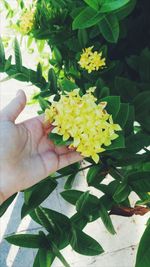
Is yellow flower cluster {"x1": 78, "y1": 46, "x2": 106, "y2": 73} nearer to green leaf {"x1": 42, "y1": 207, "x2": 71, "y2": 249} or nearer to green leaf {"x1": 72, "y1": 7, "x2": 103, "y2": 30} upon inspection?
green leaf {"x1": 72, "y1": 7, "x2": 103, "y2": 30}

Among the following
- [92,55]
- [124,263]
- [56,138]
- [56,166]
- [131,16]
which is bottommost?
[124,263]

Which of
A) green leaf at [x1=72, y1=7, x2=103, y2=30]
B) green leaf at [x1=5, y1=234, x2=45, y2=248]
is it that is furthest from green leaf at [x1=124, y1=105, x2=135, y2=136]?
green leaf at [x1=5, y1=234, x2=45, y2=248]

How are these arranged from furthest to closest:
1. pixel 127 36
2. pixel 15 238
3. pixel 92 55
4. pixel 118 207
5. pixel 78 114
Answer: pixel 127 36, pixel 92 55, pixel 118 207, pixel 15 238, pixel 78 114

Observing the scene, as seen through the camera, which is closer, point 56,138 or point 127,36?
point 56,138

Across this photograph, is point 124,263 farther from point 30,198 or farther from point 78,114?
point 78,114

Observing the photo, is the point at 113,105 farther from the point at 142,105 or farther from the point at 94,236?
the point at 94,236

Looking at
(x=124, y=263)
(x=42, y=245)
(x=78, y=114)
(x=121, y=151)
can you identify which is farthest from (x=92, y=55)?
(x=124, y=263)

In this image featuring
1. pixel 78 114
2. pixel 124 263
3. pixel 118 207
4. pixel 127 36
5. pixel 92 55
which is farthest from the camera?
pixel 124 263

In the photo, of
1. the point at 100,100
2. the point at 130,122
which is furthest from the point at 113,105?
the point at 130,122

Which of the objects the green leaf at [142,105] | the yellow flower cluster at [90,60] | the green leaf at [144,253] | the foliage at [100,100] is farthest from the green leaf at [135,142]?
the yellow flower cluster at [90,60]
